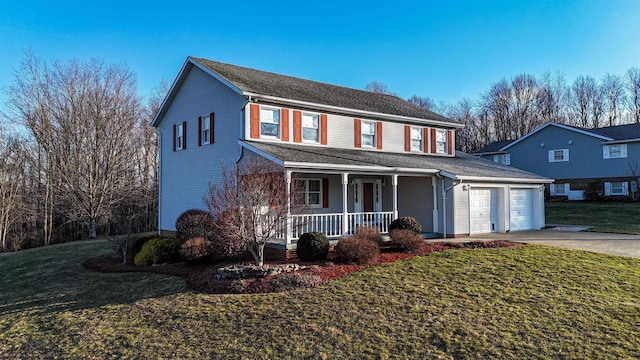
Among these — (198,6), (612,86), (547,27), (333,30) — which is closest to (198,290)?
(198,6)

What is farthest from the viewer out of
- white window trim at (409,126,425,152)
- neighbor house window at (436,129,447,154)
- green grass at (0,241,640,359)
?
neighbor house window at (436,129,447,154)

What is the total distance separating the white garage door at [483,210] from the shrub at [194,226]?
10.5 m

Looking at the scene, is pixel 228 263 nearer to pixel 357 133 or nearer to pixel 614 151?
pixel 357 133

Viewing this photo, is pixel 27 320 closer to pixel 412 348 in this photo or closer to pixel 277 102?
pixel 412 348

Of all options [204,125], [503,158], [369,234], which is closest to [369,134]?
[204,125]

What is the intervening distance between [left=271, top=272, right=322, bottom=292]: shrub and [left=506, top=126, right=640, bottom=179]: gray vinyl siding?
1176 inches

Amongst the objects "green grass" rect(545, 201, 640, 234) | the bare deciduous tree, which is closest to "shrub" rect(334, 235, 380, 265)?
the bare deciduous tree

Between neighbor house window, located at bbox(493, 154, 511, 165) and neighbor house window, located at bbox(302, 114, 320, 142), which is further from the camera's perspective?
neighbor house window, located at bbox(493, 154, 511, 165)

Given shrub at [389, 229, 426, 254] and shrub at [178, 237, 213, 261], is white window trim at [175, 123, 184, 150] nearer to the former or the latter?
shrub at [178, 237, 213, 261]

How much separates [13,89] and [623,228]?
1402 inches

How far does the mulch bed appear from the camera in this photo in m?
9.45

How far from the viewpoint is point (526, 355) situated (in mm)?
6016

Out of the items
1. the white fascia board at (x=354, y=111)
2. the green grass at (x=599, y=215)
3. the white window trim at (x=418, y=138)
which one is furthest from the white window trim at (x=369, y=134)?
the green grass at (x=599, y=215)

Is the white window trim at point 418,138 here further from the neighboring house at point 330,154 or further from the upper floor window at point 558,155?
the upper floor window at point 558,155
